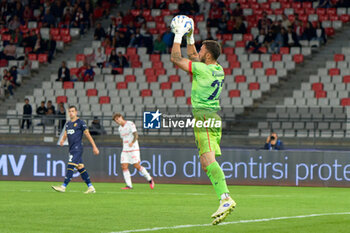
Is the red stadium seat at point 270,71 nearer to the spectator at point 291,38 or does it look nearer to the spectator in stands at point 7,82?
the spectator at point 291,38

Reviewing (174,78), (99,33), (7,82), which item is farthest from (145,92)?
(7,82)

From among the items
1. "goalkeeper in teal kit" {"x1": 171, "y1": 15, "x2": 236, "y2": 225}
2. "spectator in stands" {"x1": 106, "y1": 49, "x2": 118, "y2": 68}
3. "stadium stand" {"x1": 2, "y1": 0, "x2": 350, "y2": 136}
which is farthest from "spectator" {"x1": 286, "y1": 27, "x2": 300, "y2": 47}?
"goalkeeper in teal kit" {"x1": 171, "y1": 15, "x2": 236, "y2": 225}

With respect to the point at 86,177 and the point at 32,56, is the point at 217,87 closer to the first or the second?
the point at 86,177

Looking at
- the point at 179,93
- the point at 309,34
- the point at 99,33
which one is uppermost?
the point at 99,33

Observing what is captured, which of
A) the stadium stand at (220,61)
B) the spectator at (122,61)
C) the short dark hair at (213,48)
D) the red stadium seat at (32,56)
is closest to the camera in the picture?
the short dark hair at (213,48)

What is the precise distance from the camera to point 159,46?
32.0m

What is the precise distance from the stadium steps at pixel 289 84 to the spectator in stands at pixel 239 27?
304 centimetres

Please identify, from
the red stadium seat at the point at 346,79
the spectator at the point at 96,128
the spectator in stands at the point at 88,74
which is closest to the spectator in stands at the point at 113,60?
the spectator in stands at the point at 88,74

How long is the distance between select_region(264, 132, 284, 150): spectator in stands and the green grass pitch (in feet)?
19.9

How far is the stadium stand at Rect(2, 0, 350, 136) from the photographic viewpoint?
28.1 metres

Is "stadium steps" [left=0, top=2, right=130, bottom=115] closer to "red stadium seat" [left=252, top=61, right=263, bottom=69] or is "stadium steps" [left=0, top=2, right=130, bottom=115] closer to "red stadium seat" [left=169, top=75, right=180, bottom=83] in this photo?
"red stadium seat" [left=169, top=75, right=180, bottom=83]

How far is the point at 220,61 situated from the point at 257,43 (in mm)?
1733

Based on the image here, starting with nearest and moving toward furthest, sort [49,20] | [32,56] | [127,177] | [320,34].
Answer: [127,177] < [320,34] < [32,56] < [49,20]

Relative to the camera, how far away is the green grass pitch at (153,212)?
976 cm
